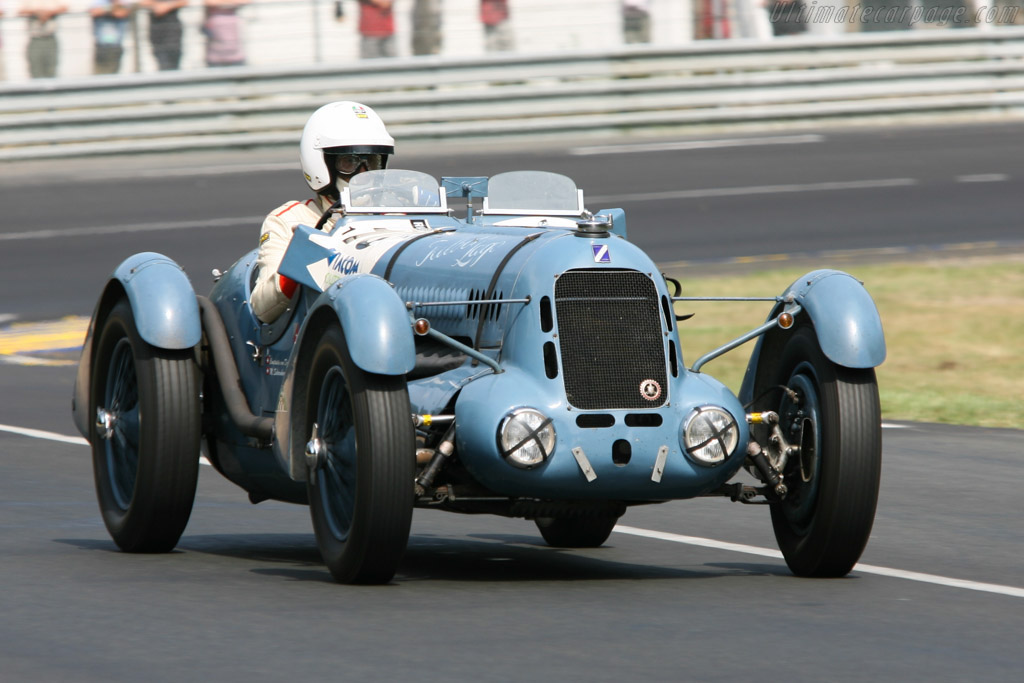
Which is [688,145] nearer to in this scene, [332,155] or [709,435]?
[332,155]

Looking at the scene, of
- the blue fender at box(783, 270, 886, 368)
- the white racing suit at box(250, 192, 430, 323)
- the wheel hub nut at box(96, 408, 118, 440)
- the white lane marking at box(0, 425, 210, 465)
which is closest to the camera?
the blue fender at box(783, 270, 886, 368)

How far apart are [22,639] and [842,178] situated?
18.4m

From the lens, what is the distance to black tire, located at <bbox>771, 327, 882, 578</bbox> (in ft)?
21.4

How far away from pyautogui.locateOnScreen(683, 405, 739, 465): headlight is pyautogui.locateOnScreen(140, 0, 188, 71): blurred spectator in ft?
61.1

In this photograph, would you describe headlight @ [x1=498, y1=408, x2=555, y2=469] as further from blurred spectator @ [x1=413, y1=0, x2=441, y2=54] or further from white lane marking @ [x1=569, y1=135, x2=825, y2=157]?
blurred spectator @ [x1=413, y1=0, x2=441, y2=54]

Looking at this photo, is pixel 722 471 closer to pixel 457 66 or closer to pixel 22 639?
pixel 22 639

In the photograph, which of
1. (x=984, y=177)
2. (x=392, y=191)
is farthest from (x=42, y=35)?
(x=392, y=191)

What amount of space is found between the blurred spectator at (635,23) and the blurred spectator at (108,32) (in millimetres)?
6716

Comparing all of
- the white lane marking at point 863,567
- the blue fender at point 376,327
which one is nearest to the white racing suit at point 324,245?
the blue fender at point 376,327

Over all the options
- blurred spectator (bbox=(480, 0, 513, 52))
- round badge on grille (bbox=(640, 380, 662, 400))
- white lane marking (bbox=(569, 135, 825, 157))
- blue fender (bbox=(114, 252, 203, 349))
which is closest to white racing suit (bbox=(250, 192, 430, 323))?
blue fender (bbox=(114, 252, 203, 349))

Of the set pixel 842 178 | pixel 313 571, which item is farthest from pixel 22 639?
pixel 842 178

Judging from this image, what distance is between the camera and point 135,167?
23750mm

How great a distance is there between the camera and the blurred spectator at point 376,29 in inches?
969

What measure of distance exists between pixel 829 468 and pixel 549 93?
61.2 feet
